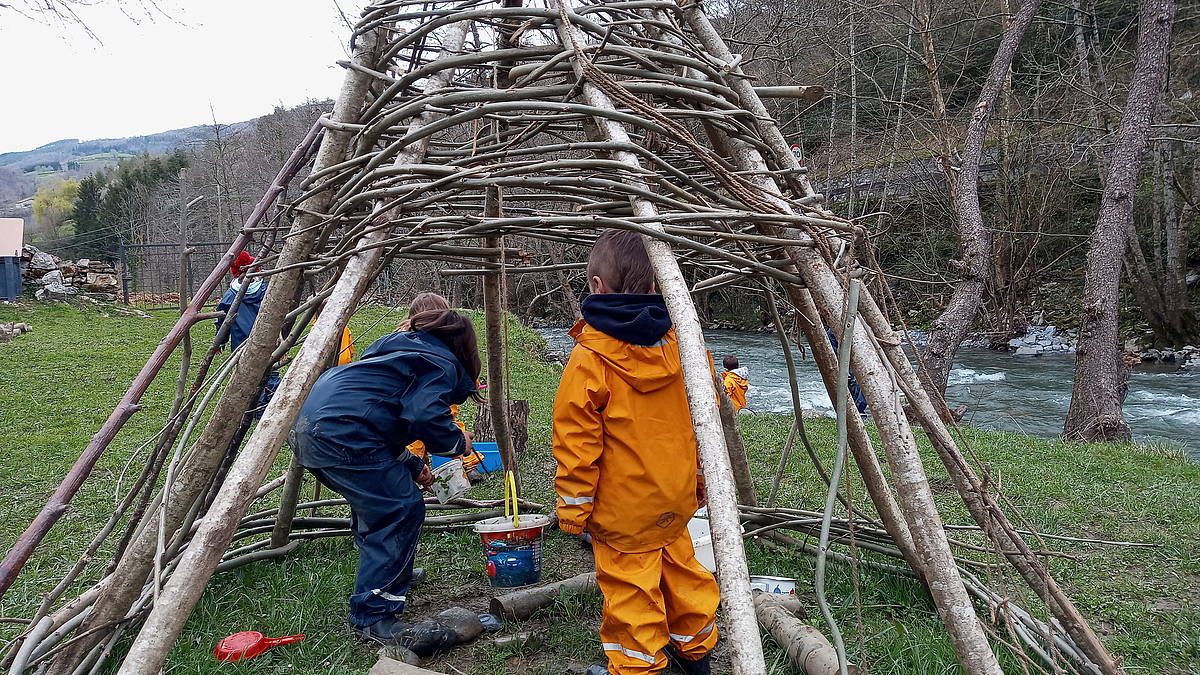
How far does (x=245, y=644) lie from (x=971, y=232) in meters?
7.80

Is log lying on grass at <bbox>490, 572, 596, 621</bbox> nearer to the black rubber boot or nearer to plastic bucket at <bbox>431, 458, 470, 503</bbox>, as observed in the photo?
the black rubber boot

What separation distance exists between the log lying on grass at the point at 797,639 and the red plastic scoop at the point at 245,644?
1.88 m

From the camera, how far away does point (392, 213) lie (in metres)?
2.36

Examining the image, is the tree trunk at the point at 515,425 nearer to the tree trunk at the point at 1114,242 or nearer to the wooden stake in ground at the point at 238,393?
the wooden stake in ground at the point at 238,393

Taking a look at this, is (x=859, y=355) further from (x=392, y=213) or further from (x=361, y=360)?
(x=361, y=360)

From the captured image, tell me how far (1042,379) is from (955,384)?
5.61ft

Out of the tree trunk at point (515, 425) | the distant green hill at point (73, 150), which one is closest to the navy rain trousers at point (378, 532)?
the tree trunk at point (515, 425)

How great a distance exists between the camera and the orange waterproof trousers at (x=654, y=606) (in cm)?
248

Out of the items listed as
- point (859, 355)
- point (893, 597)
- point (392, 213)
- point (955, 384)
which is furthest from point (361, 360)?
point (955, 384)

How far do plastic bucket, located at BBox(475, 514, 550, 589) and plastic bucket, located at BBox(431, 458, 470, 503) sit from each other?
1.20 metres

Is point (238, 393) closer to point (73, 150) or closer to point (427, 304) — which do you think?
point (427, 304)

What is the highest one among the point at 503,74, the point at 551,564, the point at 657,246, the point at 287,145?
the point at 287,145

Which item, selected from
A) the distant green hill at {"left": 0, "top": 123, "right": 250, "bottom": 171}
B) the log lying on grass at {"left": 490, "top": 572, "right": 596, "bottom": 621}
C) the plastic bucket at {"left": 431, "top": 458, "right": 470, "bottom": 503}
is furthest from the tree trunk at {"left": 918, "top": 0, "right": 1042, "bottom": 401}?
the distant green hill at {"left": 0, "top": 123, "right": 250, "bottom": 171}

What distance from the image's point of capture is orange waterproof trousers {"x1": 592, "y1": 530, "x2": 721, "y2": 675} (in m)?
2.48
